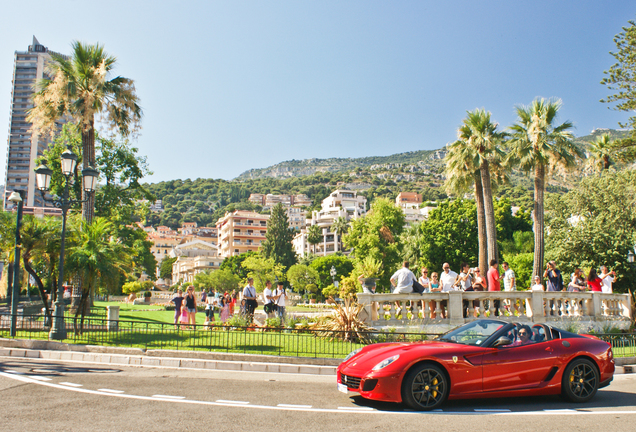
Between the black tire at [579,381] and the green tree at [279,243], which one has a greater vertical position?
the green tree at [279,243]

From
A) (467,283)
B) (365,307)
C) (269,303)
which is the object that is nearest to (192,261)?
(269,303)

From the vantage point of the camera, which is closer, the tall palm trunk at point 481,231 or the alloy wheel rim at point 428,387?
the alloy wheel rim at point 428,387

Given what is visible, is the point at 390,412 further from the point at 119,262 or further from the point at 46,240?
the point at 46,240

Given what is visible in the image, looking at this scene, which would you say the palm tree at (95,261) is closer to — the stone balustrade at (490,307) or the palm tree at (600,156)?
the stone balustrade at (490,307)

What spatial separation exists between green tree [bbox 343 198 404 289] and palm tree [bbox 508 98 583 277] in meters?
29.3

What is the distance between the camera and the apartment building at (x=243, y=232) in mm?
130875

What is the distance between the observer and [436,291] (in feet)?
50.5

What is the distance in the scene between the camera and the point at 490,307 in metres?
15.2

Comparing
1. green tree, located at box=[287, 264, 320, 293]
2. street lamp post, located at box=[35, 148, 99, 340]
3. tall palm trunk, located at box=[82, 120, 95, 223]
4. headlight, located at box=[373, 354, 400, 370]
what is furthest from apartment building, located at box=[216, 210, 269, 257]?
headlight, located at box=[373, 354, 400, 370]

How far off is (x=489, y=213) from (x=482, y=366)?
74.8 ft

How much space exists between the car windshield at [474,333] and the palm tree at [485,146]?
21.1 m

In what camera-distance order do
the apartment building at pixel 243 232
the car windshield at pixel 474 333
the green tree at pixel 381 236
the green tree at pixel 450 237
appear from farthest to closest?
the apartment building at pixel 243 232 → the green tree at pixel 381 236 → the green tree at pixel 450 237 → the car windshield at pixel 474 333

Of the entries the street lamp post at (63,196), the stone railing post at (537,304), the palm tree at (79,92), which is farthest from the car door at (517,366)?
the palm tree at (79,92)

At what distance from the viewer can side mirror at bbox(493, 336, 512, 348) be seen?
7023 millimetres
